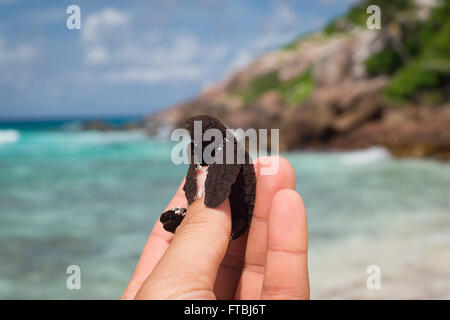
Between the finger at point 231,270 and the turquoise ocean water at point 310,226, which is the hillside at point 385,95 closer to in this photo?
the turquoise ocean water at point 310,226

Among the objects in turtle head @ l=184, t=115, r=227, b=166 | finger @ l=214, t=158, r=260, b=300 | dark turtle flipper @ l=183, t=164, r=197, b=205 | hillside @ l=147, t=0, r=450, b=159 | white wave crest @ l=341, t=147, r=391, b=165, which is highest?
hillside @ l=147, t=0, r=450, b=159

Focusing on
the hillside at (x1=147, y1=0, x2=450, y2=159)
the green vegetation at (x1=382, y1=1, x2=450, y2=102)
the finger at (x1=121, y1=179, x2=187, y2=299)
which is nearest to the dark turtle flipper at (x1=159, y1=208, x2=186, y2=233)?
the finger at (x1=121, y1=179, x2=187, y2=299)

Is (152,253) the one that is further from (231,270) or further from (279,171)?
(279,171)

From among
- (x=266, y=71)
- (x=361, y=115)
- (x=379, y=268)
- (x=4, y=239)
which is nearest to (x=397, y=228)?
(x=379, y=268)

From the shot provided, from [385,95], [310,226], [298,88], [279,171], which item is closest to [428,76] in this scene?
[385,95]

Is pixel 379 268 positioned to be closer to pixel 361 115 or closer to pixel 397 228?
pixel 397 228

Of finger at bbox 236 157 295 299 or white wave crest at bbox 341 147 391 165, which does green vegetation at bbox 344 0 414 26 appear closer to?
white wave crest at bbox 341 147 391 165
